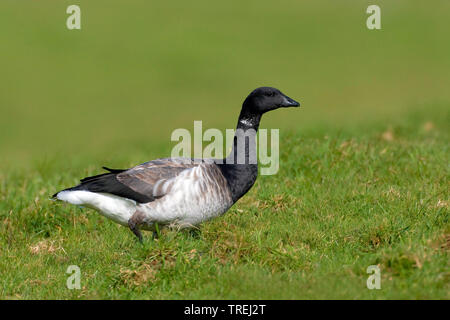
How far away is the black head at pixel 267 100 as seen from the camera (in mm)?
8828

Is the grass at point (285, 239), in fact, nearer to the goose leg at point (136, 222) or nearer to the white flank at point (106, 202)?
the goose leg at point (136, 222)

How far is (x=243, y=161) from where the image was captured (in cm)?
864

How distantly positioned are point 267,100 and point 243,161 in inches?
34.7

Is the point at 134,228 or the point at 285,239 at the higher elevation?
the point at 134,228

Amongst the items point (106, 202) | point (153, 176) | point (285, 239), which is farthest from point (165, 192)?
point (285, 239)

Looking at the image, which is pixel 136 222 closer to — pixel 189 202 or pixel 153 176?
pixel 153 176

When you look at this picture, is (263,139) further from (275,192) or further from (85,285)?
(85,285)

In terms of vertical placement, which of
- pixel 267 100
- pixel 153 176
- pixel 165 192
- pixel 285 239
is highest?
pixel 267 100

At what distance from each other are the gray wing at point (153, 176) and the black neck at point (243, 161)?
44 centimetres

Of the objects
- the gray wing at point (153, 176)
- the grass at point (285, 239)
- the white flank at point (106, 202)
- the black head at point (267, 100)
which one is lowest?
the grass at point (285, 239)

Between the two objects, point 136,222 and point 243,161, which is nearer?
point 136,222

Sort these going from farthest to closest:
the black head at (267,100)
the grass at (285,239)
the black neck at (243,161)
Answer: the black head at (267,100)
the black neck at (243,161)
the grass at (285,239)

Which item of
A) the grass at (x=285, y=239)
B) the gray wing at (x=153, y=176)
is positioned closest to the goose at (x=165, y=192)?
the gray wing at (x=153, y=176)
